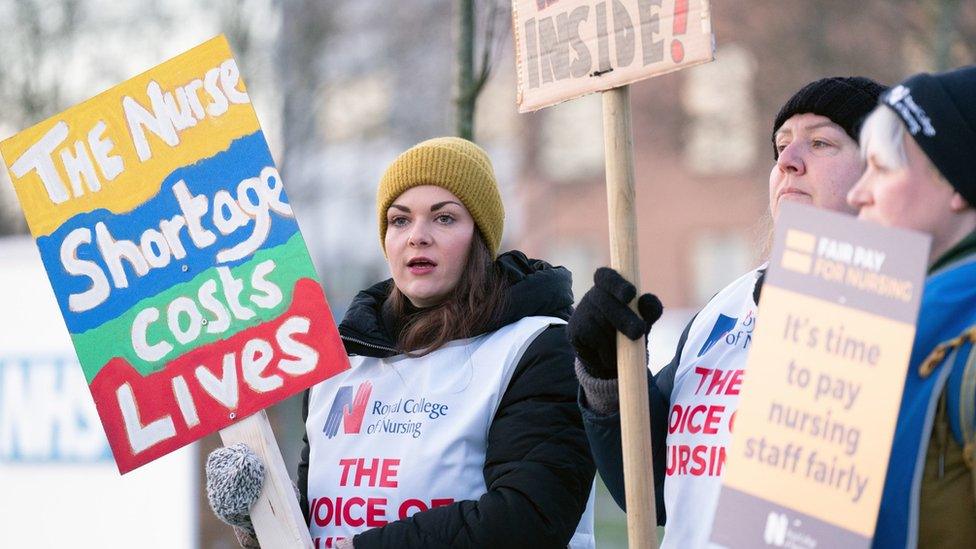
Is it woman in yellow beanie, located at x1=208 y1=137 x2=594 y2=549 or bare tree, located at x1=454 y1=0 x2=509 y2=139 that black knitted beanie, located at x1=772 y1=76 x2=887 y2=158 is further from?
bare tree, located at x1=454 y1=0 x2=509 y2=139

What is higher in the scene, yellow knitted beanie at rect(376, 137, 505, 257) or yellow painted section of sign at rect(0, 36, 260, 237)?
yellow painted section of sign at rect(0, 36, 260, 237)

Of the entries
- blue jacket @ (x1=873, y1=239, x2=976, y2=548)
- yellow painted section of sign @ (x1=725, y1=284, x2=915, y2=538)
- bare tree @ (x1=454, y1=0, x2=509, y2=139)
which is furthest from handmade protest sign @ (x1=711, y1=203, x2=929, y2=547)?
bare tree @ (x1=454, y1=0, x2=509, y2=139)

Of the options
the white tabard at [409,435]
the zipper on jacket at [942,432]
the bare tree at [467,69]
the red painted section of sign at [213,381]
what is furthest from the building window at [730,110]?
the zipper on jacket at [942,432]

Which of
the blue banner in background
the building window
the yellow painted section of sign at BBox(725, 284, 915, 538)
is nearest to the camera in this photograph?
the yellow painted section of sign at BBox(725, 284, 915, 538)

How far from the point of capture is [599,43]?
8.57 ft

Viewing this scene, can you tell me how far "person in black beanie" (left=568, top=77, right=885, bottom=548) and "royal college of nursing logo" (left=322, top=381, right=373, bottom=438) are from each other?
55 centimetres

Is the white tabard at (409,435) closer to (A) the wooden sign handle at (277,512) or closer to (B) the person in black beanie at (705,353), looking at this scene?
(A) the wooden sign handle at (277,512)

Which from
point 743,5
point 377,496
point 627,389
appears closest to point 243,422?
point 377,496

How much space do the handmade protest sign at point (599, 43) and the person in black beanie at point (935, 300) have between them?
0.51 meters

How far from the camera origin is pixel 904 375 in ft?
5.98

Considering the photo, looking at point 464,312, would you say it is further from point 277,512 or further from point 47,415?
point 47,415

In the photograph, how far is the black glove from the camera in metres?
2.42

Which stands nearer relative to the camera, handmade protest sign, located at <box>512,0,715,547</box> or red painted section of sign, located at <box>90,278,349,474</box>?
handmade protest sign, located at <box>512,0,715,547</box>

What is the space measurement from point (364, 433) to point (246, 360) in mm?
315
